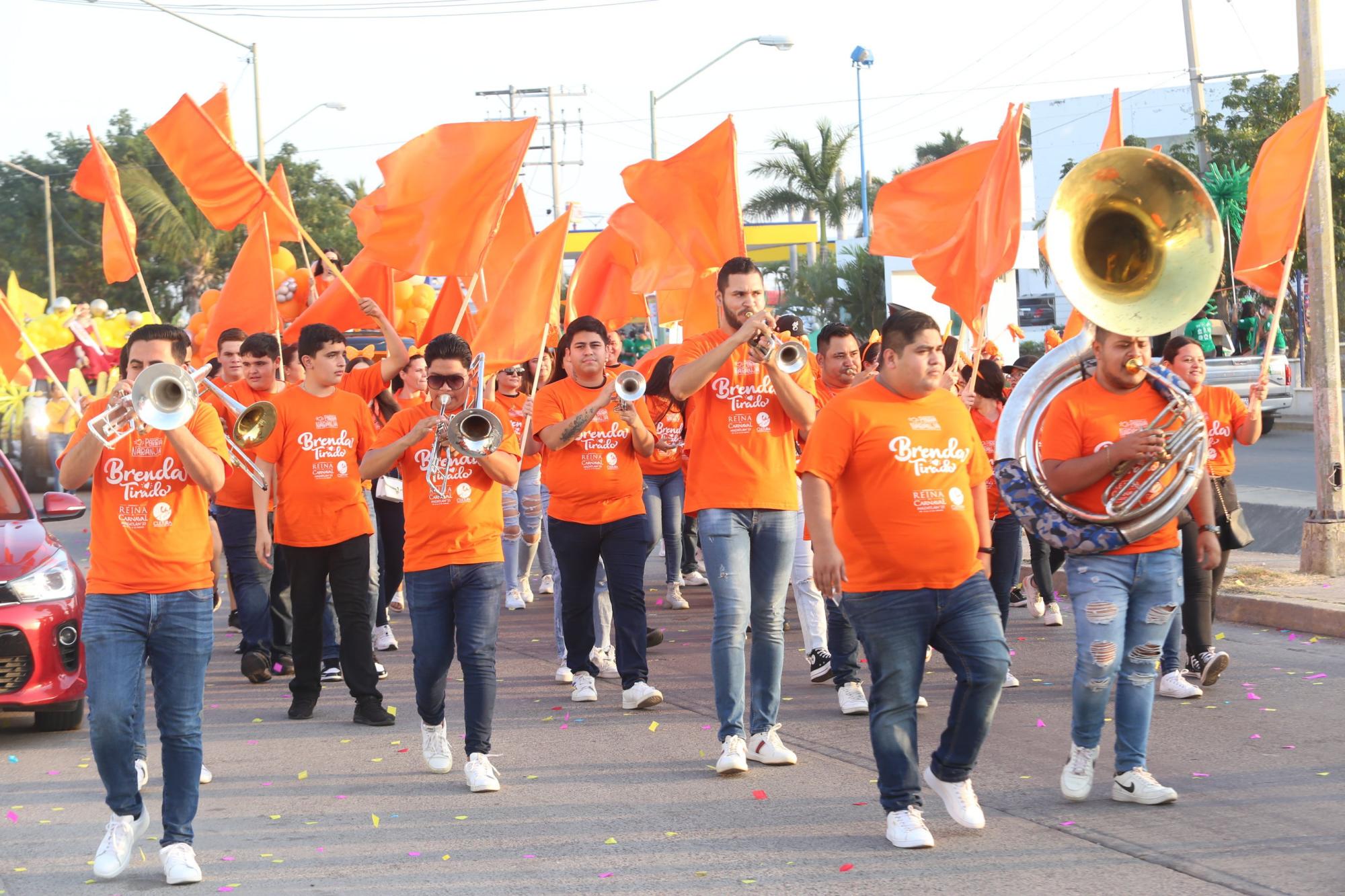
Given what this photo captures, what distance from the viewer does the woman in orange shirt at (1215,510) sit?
25.1ft

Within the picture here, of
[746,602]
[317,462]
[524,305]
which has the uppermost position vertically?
[524,305]

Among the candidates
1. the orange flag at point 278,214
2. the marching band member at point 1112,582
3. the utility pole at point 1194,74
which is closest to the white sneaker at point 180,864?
the marching band member at point 1112,582

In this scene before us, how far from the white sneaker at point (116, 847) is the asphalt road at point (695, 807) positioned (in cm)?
5

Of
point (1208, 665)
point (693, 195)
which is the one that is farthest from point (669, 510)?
point (1208, 665)

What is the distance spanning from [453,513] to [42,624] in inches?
89.1

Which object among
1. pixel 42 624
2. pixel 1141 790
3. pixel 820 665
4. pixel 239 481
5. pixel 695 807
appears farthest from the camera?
pixel 239 481

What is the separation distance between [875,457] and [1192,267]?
5.04 feet

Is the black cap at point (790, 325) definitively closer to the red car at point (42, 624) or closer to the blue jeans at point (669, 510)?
the blue jeans at point (669, 510)

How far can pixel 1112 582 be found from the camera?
19.1 ft

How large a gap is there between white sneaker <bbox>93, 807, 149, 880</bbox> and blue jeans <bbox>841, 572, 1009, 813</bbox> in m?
2.61

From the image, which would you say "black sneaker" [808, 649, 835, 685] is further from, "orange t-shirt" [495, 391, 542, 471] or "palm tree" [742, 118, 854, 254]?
"palm tree" [742, 118, 854, 254]

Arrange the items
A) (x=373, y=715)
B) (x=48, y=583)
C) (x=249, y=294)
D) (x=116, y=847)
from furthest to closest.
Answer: (x=249, y=294) < (x=373, y=715) < (x=48, y=583) < (x=116, y=847)

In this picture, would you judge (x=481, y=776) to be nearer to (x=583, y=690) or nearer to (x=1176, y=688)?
(x=583, y=690)

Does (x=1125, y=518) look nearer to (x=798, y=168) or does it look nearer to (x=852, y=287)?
(x=852, y=287)
